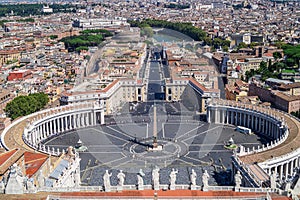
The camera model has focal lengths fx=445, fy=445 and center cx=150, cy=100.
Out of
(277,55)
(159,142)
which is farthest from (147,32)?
(159,142)

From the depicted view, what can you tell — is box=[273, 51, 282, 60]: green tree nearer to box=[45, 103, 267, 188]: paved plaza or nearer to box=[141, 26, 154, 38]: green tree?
box=[45, 103, 267, 188]: paved plaza

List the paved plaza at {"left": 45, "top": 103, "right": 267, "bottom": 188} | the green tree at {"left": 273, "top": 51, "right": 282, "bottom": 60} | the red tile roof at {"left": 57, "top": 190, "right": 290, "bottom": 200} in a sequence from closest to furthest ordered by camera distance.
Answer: the red tile roof at {"left": 57, "top": 190, "right": 290, "bottom": 200} < the paved plaza at {"left": 45, "top": 103, "right": 267, "bottom": 188} < the green tree at {"left": 273, "top": 51, "right": 282, "bottom": 60}

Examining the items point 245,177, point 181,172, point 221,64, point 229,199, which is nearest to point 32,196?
point 229,199

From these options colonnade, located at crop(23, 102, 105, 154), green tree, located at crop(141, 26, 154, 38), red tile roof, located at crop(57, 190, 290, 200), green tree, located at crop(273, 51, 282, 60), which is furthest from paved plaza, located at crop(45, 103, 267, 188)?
green tree, located at crop(141, 26, 154, 38)

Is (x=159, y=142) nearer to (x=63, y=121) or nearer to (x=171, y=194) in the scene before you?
(x=63, y=121)

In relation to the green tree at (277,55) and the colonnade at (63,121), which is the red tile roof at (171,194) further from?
the green tree at (277,55)

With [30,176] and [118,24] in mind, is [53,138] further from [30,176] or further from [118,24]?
[118,24]

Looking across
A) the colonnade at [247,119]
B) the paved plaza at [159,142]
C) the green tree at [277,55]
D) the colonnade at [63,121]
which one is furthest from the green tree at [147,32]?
the colonnade at [247,119]

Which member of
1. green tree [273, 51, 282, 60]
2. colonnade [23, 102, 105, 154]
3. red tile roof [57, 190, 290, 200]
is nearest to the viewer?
red tile roof [57, 190, 290, 200]
